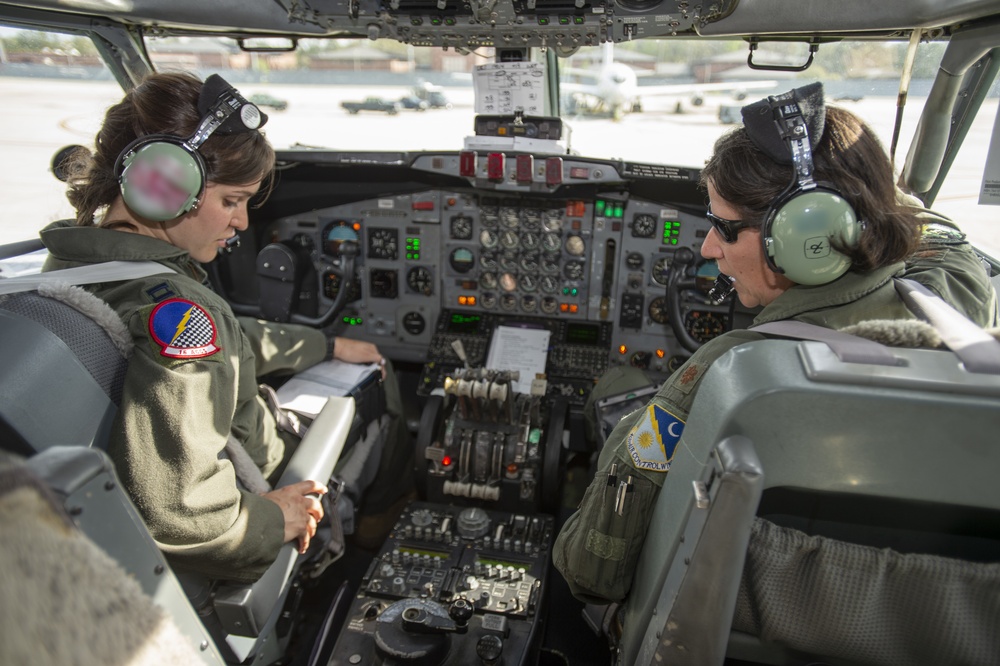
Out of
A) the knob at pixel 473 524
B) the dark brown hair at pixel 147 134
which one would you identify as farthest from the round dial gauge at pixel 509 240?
the dark brown hair at pixel 147 134

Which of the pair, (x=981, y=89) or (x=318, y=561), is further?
(x=981, y=89)

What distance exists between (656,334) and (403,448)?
1301 millimetres

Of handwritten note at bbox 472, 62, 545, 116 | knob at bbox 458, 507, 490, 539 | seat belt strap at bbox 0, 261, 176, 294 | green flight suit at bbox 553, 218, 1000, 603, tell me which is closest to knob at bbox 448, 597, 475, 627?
green flight suit at bbox 553, 218, 1000, 603

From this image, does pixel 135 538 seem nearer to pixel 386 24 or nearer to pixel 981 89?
pixel 386 24

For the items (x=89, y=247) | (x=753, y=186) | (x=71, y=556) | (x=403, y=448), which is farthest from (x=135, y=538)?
(x=403, y=448)

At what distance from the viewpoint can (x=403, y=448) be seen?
2.58 m

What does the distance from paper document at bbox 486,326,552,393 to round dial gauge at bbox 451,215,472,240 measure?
0.47 metres

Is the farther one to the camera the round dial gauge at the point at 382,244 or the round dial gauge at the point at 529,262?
the round dial gauge at the point at 382,244

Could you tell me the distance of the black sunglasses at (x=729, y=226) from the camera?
1.26m

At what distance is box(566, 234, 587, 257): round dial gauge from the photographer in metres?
3.02

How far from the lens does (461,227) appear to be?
3121 mm

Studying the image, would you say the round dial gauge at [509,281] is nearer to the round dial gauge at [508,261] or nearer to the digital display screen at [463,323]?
the round dial gauge at [508,261]

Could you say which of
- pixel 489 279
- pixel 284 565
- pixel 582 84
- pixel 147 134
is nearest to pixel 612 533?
pixel 284 565

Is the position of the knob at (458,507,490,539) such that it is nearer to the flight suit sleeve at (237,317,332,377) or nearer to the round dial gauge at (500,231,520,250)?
the flight suit sleeve at (237,317,332,377)
